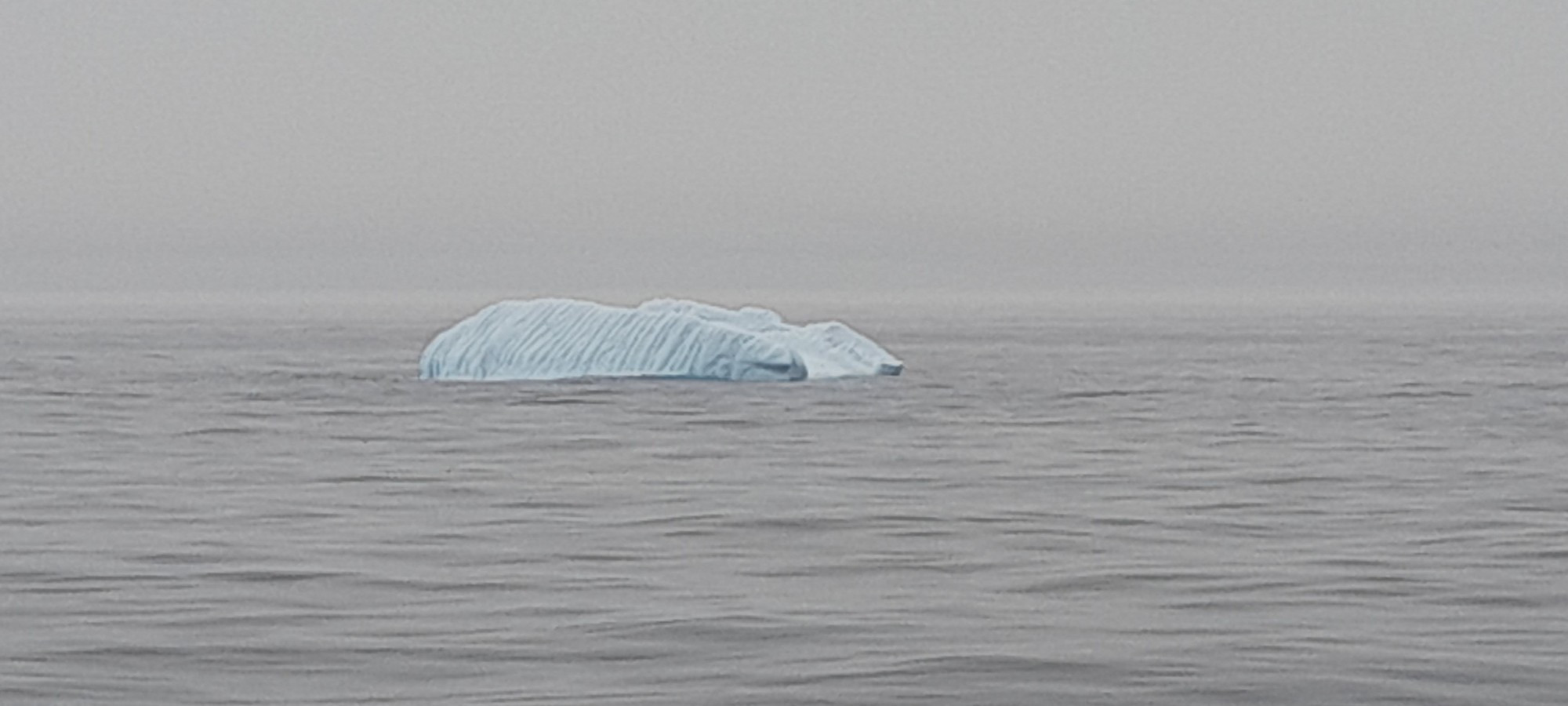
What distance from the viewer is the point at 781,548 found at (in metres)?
12.1

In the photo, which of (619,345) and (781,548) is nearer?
(781,548)

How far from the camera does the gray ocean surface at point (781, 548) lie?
830 centimetres

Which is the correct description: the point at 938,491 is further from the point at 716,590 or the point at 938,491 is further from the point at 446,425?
the point at 446,425

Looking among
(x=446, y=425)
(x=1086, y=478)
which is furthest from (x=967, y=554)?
(x=446, y=425)

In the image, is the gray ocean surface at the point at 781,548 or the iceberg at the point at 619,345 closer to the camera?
the gray ocean surface at the point at 781,548

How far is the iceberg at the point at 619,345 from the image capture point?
91.3 feet

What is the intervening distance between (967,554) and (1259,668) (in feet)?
11.5

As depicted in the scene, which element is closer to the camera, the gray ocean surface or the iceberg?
the gray ocean surface

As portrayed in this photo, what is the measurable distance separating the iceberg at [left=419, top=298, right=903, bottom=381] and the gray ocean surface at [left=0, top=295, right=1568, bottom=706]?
144 centimetres

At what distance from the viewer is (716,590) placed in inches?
405

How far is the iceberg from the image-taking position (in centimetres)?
2783

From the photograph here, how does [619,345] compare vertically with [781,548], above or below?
above

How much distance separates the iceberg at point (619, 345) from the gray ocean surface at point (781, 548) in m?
1.44

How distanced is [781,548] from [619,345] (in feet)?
53.8
